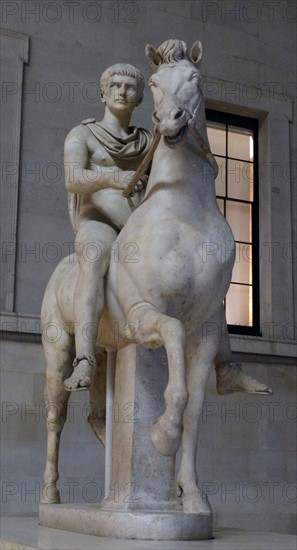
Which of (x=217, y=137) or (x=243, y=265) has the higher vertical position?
(x=217, y=137)

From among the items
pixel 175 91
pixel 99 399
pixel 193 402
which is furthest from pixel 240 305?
pixel 175 91

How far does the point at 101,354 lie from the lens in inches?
236

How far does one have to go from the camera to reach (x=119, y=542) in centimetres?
440

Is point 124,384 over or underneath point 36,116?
underneath

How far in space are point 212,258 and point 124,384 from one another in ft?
3.13

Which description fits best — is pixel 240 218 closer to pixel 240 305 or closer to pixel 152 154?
pixel 240 305

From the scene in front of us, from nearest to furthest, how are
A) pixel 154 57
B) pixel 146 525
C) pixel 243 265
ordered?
pixel 146 525 < pixel 154 57 < pixel 243 265

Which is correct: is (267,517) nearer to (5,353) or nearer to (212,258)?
(5,353)

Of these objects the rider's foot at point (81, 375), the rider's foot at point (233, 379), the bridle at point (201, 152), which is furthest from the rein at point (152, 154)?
the rider's foot at point (233, 379)

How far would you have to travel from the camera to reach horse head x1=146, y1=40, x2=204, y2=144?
186 inches

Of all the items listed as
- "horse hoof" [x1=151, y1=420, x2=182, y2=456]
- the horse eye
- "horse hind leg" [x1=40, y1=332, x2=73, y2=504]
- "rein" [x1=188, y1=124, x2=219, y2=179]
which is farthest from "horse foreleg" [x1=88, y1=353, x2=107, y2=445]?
the horse eye

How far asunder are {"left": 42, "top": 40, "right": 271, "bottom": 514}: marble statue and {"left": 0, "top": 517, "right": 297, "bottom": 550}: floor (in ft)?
1.17

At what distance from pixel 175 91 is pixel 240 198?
842cm

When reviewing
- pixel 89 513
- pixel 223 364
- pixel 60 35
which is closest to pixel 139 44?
pixel 60 35
